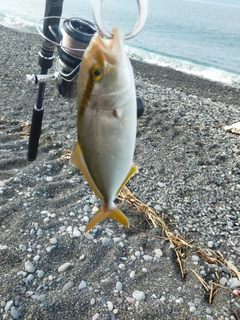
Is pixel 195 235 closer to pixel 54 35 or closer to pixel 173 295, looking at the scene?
pixel 173 295

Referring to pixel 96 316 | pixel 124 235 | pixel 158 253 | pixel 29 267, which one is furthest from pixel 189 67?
pixel 96 316

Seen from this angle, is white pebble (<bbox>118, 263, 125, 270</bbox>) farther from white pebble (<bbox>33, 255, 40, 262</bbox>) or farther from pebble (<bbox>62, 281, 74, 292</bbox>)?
white pebble (<bbox>33, 255, 40, 262</bbox>)

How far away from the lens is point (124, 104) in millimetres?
1189

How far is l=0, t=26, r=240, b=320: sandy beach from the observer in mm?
3033

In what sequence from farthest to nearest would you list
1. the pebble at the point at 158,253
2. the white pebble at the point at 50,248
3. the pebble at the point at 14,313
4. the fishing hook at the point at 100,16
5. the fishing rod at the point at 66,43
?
the pebble at the point at 158,253
the white pebble at the point at 50,248
the pebble at the point at 14,313
the fishing rod at the point at 66,43
the fishing hook at the point at 100,16

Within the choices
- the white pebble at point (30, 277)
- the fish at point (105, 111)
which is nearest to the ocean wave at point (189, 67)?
the white pebble at point (30, 277)

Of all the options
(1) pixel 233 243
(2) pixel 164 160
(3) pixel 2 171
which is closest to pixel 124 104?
(1) pixel 233 243

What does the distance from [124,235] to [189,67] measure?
13.6 metres

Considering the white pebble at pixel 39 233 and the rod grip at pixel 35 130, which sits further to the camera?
the white pebble at pixel 39 233

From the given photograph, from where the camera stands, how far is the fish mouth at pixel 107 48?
3.66 ft

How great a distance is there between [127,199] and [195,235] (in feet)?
2.91

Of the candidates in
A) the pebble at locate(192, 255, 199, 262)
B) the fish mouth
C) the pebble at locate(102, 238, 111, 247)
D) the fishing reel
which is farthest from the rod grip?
the fish mouth

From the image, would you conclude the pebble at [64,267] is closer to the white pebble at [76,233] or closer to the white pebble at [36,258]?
the white pebble at [36,258]

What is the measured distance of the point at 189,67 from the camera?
16.1 metres
